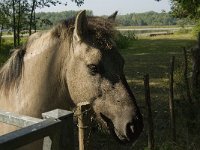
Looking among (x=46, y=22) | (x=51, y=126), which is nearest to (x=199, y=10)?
(x=46, y=22)

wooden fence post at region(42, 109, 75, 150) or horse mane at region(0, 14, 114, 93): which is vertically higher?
horse mane at region(0, 14, 114, 93)

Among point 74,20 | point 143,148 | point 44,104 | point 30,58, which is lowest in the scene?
point 143,148

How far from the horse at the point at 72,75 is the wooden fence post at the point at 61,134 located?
78cm

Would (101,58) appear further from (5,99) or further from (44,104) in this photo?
(5,99)

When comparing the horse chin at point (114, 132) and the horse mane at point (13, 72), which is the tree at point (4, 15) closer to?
the horse mane at point (13, 72)

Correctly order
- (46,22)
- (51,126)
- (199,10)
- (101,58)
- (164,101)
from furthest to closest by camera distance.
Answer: (46,22), (199,10), (164,101), (101,58), (51,126)

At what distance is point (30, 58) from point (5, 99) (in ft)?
1.34

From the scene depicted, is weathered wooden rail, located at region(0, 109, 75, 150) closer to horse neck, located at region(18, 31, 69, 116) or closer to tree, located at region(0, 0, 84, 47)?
horse neck, located at region(18, 31, 69, 116)

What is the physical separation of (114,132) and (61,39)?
3.00 ft

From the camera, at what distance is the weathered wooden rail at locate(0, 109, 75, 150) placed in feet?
5.98

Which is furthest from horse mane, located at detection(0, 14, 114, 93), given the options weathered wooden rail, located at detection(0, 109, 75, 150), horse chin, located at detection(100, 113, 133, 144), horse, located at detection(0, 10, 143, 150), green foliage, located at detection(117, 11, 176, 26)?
green foliage, located at detection(117, 11, 176, 26)

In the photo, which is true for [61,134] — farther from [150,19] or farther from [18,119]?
[150,19]

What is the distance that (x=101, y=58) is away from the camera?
10.0 feet

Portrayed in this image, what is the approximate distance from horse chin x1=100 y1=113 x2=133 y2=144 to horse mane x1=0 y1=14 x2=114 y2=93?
0.60 meters
